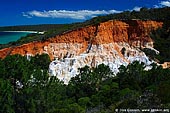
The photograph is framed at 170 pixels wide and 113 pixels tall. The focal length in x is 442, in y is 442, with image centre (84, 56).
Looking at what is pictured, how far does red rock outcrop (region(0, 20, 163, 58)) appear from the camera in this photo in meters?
68.4

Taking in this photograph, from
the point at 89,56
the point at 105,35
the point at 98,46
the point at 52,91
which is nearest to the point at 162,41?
the point at 105,35

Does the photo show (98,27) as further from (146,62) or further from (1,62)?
(1,62)

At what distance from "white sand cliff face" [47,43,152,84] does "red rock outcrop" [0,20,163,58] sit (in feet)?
2.97

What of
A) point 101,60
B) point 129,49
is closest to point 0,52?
point 101,60

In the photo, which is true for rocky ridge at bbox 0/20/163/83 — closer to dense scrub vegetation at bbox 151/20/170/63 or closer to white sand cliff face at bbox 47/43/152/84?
white sand cliff face at bbox 47/43/152/84

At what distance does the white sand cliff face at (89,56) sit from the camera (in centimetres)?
6309

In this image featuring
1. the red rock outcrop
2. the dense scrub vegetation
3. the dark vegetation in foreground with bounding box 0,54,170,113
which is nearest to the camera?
the dark vegetation in foreground with bounding box 0,54,170,113

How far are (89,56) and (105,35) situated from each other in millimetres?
5987

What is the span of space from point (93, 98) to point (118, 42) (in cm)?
2816

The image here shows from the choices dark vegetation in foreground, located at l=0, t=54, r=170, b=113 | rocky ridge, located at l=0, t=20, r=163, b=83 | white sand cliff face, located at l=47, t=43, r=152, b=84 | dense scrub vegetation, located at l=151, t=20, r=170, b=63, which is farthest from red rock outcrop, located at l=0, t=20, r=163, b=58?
dark vegetation in foreground, located at l=0, t=54, r=170, b=113

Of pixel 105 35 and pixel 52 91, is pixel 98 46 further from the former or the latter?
pixel 52 91

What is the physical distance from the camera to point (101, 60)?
6588 centimetres

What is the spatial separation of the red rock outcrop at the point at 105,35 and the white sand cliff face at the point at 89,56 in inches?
35.6

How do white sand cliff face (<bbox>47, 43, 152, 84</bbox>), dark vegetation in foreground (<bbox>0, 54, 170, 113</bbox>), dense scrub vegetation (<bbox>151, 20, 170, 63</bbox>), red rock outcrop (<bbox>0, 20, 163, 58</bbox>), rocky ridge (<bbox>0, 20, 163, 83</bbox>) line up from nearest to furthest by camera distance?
dark vegetation in foreground (<bbox>0, 54, 170, 113</bbox>)
white sand cliff face (<bbox>47, 43, 152, 84</bbox>)
rocky ridge (<bbox>0, 20, 163, 83</bbox>)
red rock outcrop (<bbox>0, 20, 163, 58</bbox>)
dense scrub vegetation (<bbox>151, 20, 170, 63</bbox>)
